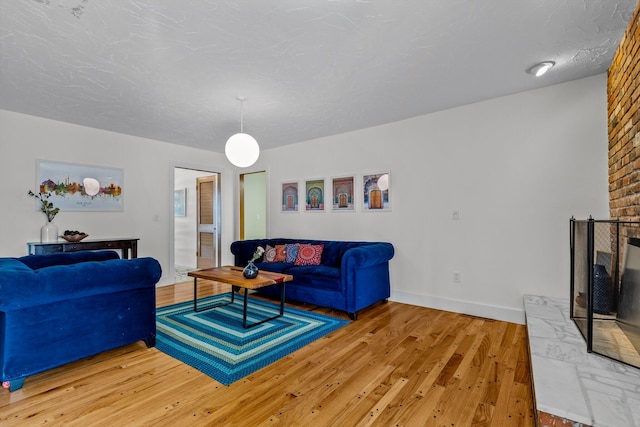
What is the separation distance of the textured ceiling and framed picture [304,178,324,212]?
142cm

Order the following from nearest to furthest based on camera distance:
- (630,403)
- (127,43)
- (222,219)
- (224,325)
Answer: (630,403), (127,43), (224,325), (222,219)

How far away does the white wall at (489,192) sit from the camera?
9.30ft

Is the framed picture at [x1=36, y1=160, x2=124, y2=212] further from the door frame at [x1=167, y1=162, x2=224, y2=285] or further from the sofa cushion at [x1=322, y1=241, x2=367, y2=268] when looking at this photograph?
the sofa cushion at [x1=322, y1=241, x2=367, y2=268]

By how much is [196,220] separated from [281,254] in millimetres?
2970

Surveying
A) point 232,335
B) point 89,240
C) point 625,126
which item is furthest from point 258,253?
point 625,126


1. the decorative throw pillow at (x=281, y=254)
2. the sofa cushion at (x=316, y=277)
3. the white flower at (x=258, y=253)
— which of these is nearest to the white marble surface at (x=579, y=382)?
the sofa cushion at (x=316, y=277)

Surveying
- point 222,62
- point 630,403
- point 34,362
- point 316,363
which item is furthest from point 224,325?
point 630,403

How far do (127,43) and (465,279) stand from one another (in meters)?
3.88

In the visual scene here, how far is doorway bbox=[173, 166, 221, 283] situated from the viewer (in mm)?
6012

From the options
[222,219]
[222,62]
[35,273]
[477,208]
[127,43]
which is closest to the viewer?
[35,273]

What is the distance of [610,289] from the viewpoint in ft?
6.62

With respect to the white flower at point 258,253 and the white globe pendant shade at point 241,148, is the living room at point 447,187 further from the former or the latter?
the white globe pendant shade at point 241,148

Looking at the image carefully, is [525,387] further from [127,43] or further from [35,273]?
[127,43]

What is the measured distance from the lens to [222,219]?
5980 millimetres
